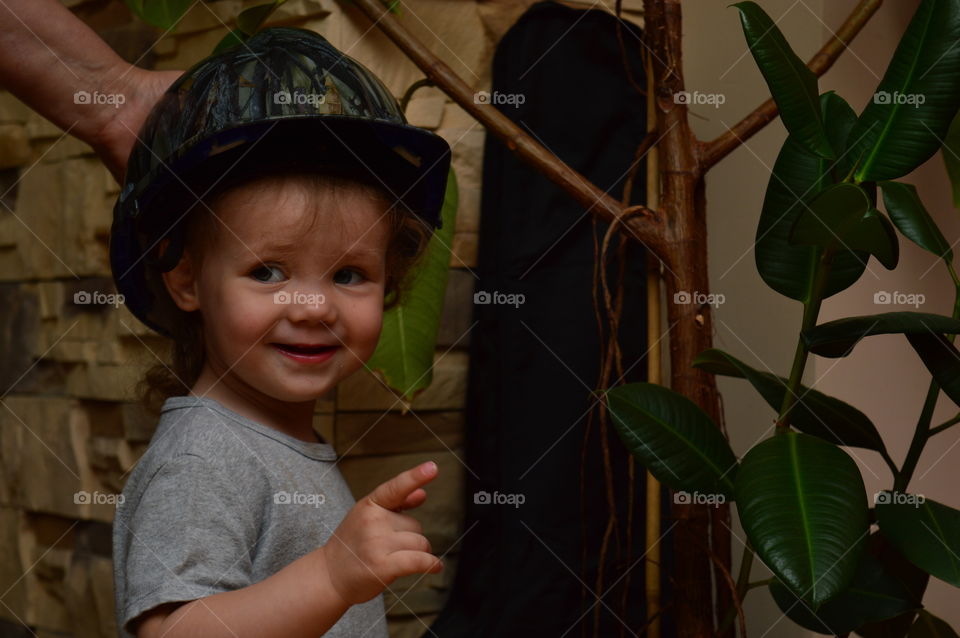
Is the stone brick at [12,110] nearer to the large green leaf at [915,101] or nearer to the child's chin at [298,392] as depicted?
the child's chin at [298,392]

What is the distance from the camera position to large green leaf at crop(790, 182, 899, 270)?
97 centimetres

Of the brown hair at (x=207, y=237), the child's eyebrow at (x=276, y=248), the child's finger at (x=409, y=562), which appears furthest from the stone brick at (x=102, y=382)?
the child's finger at (x=409, y=562)

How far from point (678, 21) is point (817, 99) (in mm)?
359

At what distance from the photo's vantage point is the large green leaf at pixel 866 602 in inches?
44.6

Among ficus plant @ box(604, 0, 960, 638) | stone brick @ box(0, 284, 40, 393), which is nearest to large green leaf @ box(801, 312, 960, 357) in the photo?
ficus plant @ box(604, 0, 960, 638)

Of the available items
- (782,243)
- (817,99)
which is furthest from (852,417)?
(817,99)

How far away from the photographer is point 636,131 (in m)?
1.69

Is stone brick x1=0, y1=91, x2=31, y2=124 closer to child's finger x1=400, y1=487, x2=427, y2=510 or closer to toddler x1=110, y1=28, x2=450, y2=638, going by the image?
toddler x1=110, y1=28, x2=450, y2=638

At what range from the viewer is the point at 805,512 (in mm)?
958

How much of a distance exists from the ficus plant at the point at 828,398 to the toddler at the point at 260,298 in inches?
14.6

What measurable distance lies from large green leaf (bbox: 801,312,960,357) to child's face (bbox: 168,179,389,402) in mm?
527

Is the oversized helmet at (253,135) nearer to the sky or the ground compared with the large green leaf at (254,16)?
nearer to the ground

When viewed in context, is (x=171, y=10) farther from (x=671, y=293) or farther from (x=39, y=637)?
(x=39, y=637)

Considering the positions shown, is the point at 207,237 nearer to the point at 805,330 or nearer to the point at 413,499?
the point at 413,499
